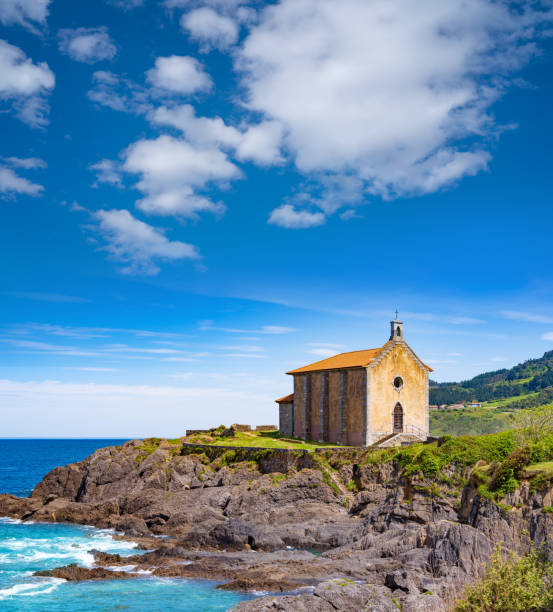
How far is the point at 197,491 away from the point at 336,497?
1170 cm

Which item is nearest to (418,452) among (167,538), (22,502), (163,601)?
(167,538)

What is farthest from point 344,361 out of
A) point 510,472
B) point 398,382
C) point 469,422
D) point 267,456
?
point 469,422

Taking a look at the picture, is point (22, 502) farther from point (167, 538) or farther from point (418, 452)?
point (418, 452)

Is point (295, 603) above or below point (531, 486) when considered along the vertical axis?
below

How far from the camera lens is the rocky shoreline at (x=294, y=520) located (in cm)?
2417

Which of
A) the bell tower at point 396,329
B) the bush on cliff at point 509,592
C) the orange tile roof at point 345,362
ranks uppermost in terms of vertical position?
the bell tower at point 396,329

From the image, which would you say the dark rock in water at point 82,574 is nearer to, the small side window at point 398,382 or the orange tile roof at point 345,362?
the orange tile roof at point 345,362

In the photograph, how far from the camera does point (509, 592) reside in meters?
18.0

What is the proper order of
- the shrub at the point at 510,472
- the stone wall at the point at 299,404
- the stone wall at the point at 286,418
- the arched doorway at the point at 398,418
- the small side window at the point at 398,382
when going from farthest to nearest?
the stone wall at the point at 286,418 → the stone wall at the point at 299,404 → the small side window at the point at 398,382 → the arched doorway at the point at 398,418 → the shrub at the point at 510,472

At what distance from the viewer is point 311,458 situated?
46.4 metres

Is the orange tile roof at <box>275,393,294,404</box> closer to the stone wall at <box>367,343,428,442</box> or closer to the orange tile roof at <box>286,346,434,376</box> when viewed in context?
the orange tile roof at <box>286,346,434,376</box>

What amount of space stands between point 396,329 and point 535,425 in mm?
26514

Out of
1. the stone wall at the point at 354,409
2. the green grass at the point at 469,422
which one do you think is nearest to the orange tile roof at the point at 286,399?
the stone wall at the point at 354,409

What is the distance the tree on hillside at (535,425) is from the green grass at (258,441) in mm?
23670
